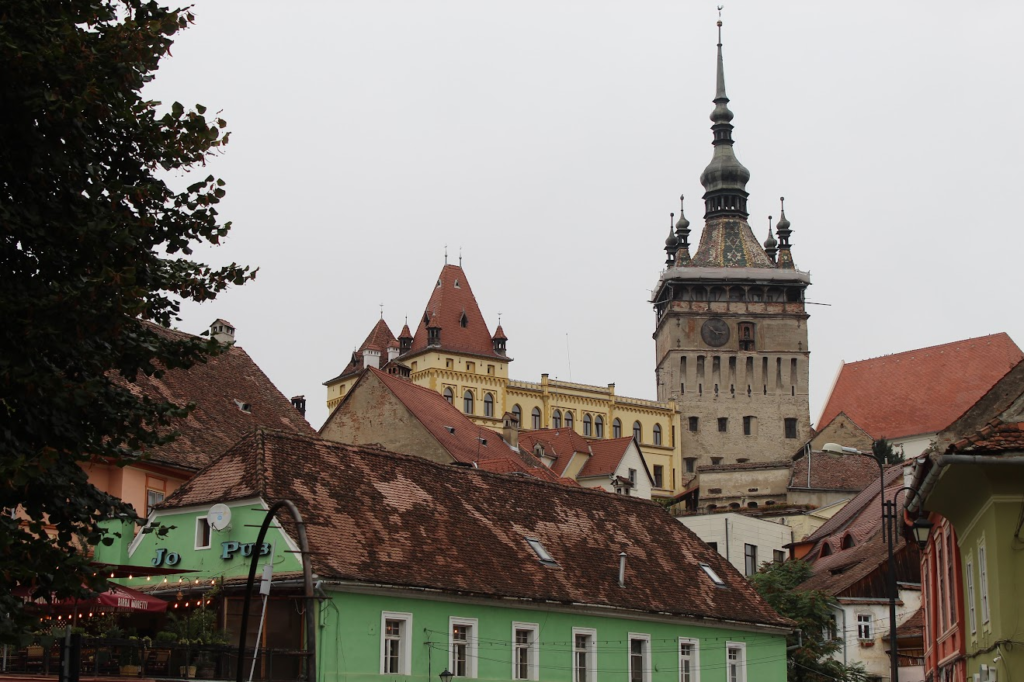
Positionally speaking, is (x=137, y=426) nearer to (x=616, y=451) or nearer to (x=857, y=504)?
(x=857, y=504)

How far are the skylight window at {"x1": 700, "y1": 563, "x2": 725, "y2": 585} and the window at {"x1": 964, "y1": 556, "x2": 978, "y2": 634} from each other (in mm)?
17764

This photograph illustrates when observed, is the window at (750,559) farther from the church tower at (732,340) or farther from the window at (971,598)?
the church tower at (732,340)

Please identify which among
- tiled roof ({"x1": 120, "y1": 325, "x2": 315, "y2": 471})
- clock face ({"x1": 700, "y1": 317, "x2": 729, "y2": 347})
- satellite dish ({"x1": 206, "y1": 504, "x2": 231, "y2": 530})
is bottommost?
satellite dish ({"x1": 206, "y1": 504, "x2": 231, "y2": 530})

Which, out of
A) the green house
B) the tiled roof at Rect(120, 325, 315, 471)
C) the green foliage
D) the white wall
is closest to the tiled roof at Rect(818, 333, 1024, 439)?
Result: the green foliage

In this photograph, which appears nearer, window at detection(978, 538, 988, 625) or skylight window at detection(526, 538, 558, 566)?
window at detection(978, 538, 988, 625)

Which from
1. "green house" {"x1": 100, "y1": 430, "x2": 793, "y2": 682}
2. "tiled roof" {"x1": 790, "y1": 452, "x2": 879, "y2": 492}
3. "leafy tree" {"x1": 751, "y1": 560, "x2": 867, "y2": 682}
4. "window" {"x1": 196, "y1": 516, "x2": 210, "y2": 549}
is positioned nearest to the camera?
"green house" {"x1": 100, "y1": 430, "x2": 793, "y2": 682}

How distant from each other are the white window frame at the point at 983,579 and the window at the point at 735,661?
18.1m

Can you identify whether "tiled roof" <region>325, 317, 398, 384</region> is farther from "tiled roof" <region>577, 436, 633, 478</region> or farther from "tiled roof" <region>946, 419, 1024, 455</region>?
"tiled roof" <region>946, 419, 1024, 455</region>

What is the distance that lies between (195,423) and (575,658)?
12911mm

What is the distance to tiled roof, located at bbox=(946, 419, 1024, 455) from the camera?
15.2 meters

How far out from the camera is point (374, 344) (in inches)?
4929

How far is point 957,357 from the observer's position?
Result: 113188 millimetres

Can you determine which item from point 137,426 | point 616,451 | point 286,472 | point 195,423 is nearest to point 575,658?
point 286,472

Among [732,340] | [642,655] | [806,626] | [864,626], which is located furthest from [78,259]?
[732,340]
